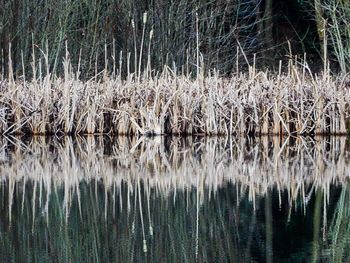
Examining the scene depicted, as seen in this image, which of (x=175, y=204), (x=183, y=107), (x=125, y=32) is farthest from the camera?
(x=125, y=32)

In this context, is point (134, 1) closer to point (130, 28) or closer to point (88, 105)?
point (130, 28)

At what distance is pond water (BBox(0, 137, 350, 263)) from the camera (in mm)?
4453

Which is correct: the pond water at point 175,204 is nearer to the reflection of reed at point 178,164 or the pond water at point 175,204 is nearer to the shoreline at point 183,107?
the reflection of reed at point 178,164

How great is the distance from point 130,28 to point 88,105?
3.25 meters

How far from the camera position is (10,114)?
1055 centimetres

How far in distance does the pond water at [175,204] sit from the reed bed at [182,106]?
0.98 metres

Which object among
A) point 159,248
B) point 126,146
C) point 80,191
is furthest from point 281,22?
point 159,248

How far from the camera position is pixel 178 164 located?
25.9 ft

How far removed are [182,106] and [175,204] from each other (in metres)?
4.70

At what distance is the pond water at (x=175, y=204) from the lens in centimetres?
445

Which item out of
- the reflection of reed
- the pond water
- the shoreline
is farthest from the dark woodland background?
the pond water

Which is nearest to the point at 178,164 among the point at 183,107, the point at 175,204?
the point at 175,204

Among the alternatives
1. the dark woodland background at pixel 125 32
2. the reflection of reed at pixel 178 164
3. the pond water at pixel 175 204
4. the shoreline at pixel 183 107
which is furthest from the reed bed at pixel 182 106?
the dark woodland background at pixel 125 32

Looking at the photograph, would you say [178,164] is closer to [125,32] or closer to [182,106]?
[182,106]
